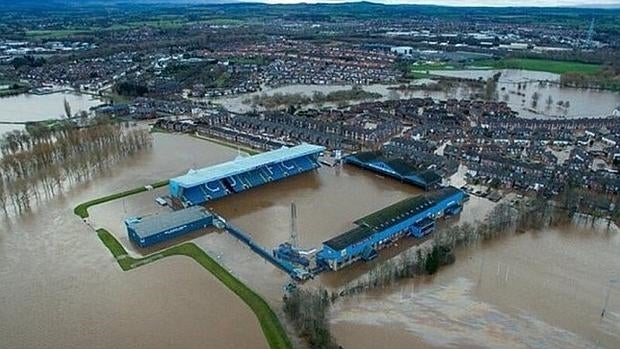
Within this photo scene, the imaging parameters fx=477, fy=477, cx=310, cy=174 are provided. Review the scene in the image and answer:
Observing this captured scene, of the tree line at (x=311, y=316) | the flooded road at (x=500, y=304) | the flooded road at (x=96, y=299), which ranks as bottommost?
the flooded road at (x=500, y=304)

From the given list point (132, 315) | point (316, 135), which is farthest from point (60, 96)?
point (132, 315)

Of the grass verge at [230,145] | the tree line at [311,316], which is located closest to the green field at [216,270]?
the tree line at [311,316]

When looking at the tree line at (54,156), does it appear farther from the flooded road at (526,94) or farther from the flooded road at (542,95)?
the flooded road at (542,95)

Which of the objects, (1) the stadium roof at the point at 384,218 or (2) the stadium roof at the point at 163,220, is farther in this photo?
(2) the stadium roof at the point at 163,220

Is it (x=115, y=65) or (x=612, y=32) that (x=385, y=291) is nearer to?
(x=115, y=65)

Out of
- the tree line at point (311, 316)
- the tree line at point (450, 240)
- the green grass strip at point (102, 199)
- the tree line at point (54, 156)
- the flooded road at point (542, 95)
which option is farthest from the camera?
the flooded road at point (542, 95)

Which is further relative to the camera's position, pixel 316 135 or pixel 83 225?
pixel 316 135

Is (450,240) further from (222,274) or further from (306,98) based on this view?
(306,98)

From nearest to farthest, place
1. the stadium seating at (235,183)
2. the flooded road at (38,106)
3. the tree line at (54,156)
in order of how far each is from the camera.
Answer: the tree line at (54,156) < the stadium seating at (235,183) < the flooded road at (38,106)
